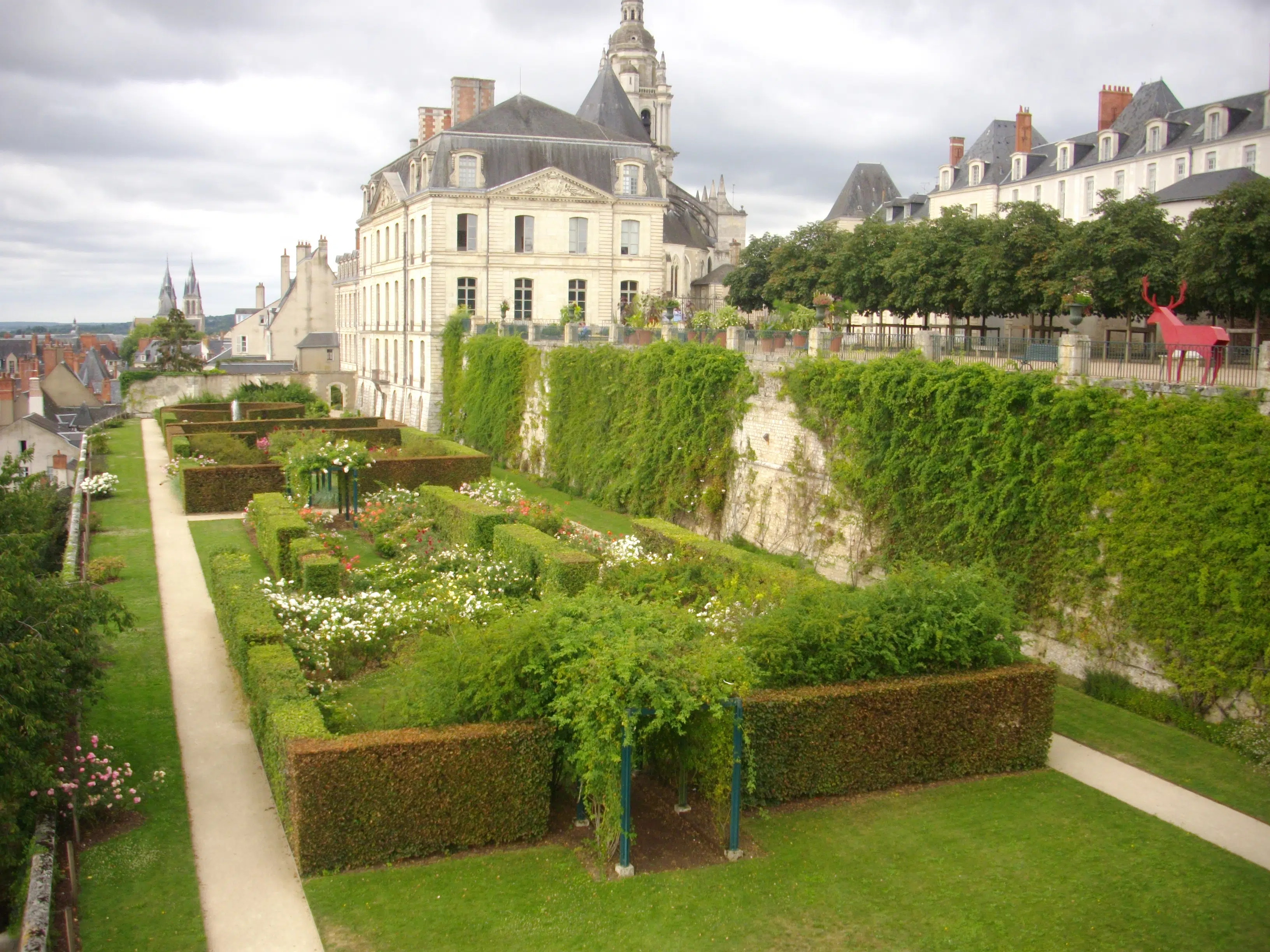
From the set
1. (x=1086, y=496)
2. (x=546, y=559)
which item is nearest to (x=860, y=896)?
(x=1086, y=496)

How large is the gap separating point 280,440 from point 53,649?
65.6 ft

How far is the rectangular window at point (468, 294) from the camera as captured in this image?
41.2 m

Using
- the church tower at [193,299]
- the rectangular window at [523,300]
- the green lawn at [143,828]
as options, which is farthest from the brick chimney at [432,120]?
the church tower at [193,299]

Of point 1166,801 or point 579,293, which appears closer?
point 1166,801

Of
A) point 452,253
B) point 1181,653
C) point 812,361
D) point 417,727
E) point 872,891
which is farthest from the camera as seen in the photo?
point 452,253

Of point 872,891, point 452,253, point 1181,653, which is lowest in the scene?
point 872,891

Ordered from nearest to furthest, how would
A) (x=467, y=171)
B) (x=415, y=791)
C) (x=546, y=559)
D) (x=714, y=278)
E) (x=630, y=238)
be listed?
(x=415, y=791), (x=546, y=559), (x=467, y=171), (x=630, y=238), (x=714, y=278)

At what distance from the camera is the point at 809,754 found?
35.2 feet

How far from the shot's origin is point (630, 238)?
139 ft

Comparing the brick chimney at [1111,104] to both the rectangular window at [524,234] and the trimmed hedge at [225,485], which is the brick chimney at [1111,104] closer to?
the rectangular window at [524,234]

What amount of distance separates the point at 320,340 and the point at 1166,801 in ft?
206

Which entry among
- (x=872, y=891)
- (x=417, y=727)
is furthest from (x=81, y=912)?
(x=872, y=891)

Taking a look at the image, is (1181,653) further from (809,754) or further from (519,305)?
(519,305)

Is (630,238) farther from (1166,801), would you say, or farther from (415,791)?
(415,791)
